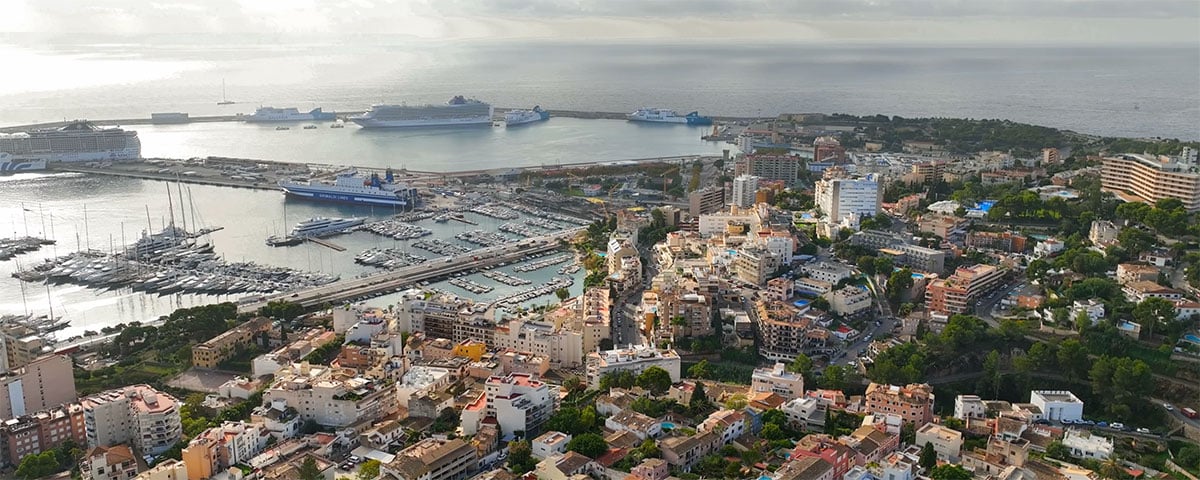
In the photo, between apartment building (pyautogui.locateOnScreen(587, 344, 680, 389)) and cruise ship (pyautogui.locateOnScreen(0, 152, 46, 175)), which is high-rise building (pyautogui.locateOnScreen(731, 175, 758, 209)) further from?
cruise ship (pyautogui.locateOnScreen(0, 152, 46, 175))

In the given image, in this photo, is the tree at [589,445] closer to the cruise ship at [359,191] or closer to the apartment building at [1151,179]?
the apartment building at [1151,179]

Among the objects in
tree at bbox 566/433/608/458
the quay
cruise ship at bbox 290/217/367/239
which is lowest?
tree at bbox 566/433/608/458

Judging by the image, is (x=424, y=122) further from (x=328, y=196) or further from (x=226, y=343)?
(x=226, y=343)

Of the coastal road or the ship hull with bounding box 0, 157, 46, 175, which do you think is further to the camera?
the ship hull with bounding box 0, 157, 46, 175

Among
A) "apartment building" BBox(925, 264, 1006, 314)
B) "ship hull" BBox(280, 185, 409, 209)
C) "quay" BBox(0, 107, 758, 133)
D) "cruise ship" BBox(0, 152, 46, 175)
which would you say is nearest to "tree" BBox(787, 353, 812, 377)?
"apartment building" BBox(925, 264, 1006, 314)

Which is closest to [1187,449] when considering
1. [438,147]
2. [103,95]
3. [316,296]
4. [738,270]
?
[738,270]
